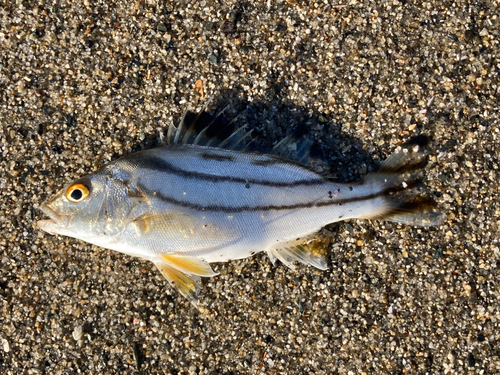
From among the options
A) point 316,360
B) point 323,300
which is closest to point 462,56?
point 323,300

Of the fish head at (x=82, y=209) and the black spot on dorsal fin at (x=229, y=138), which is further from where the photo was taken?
the black spot on dorsal fin at (x=229, y=138)

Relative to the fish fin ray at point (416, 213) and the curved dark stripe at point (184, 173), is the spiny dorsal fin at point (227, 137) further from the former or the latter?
the fish fin ray at point (416, 213)

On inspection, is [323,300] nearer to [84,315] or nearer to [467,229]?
[467,229]

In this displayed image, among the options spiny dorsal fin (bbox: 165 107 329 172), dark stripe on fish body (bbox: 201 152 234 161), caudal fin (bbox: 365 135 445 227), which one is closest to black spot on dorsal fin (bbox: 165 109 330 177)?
spiny dorsal fin (bbox: 165 107 329 172)

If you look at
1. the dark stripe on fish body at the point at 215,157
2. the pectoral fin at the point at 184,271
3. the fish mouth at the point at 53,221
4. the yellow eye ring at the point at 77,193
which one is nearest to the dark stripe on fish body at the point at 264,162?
the dark stripe on fish body at the point at 215,157

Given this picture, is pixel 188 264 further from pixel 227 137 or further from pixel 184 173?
pixel 227 137
